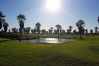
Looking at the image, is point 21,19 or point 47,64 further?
point 21,19

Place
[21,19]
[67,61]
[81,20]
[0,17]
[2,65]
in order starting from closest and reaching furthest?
[2,65]
[67,61]
[0,17]
[21,19]
[81,20]

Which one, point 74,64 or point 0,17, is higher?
point 0,17

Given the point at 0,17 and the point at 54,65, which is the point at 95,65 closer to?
the point at 54,65

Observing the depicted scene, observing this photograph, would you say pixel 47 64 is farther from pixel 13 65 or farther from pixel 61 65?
pixel 13 65

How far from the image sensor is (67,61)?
2236 cm

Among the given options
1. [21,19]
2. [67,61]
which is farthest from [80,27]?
[67,61]

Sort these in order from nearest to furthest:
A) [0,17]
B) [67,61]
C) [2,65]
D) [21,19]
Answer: [2,65] → [67,61] → [0,17] → [21,19]

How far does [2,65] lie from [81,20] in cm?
13804

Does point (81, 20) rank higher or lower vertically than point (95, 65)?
higher

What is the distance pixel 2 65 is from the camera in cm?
1978

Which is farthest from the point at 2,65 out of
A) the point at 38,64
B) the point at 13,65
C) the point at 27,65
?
the point at 38,64

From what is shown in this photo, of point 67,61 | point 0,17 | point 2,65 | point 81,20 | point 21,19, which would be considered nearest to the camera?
point 2,65

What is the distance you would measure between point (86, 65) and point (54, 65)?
12.0ft

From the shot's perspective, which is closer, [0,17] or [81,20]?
[0,17]
